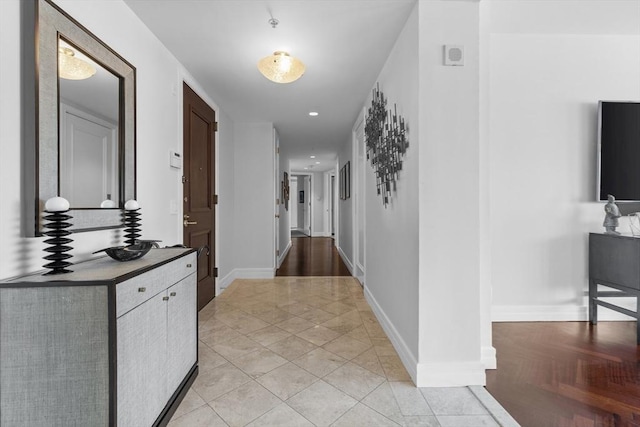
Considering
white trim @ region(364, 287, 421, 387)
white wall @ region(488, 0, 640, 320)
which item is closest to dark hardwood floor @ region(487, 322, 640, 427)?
white wall @ region(488, 0, 640, 320)

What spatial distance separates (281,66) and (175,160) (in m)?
1.15

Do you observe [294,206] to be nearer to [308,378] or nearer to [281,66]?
[281,66]

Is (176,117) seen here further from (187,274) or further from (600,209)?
(600,209)

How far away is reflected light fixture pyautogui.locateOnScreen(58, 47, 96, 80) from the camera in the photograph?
1356 mm

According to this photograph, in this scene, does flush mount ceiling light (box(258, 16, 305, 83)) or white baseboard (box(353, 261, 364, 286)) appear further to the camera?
white baseboard (box(353, 261, 364, 286))

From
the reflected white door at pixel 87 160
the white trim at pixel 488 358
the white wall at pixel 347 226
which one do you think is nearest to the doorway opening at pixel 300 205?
the white wall at pixel 347 226

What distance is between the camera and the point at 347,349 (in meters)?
2.25

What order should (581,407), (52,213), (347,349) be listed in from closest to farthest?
(52,213), (581,407), (347,349)

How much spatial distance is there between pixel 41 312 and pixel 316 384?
1372mm

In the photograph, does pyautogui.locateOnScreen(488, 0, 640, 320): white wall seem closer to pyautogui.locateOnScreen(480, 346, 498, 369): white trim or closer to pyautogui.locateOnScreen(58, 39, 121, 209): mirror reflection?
pyautogui.locateOnScreen(480, 346, 498, 369): white trim

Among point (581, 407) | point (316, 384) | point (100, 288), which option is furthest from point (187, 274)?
point (581, 407)

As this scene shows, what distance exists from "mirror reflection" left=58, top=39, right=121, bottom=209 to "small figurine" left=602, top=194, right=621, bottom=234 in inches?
146

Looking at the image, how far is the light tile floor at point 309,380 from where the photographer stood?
1.52m

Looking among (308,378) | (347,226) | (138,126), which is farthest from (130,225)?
(347,226)
